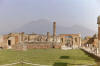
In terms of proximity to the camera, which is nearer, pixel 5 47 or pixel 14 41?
pixel 5 47

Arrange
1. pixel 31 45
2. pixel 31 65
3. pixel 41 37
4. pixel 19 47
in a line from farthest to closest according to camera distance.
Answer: pixel 41 37 < pixel 31 45 < pixel 19 47 < pixel 31 65

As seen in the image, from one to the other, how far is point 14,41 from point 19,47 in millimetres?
9666

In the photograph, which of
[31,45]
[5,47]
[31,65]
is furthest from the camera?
[31,45]

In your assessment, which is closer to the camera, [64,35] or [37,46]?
[37,46]

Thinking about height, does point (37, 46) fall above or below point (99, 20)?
below

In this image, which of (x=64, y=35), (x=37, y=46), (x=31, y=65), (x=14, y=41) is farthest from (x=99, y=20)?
(x=64, y=35)

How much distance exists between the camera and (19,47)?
103ft

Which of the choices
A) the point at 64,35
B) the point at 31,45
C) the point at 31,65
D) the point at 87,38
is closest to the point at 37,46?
the point at 31,45

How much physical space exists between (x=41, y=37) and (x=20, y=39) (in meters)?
10.2

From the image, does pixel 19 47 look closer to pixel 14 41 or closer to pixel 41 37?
pixel 14 41

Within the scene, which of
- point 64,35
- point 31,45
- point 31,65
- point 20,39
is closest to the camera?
point 31,65

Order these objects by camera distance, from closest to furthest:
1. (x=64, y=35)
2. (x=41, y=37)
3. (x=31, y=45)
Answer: (x=31, y=45), (x=41, y=37), (x=64, y=35)

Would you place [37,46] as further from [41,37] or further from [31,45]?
[41,37]

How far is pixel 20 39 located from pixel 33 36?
11.4 metres
